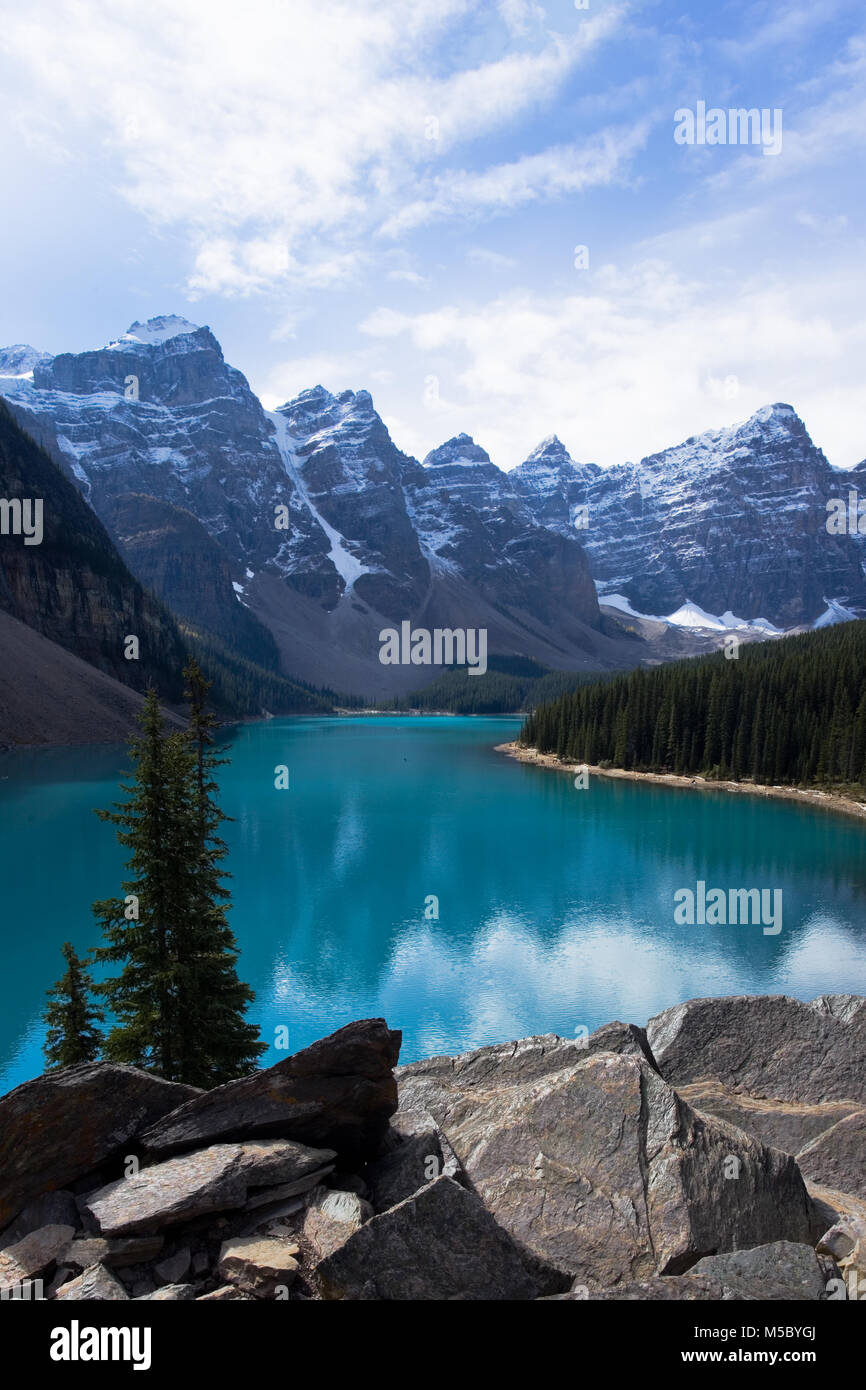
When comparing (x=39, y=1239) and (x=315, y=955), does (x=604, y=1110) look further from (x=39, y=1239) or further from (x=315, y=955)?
(x=315, y=955)

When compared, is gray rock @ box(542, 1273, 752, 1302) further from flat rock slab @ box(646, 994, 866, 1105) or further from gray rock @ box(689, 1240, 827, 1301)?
flat rock slab @ box(646, 994, 866, 1105)

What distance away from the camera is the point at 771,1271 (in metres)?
5.95

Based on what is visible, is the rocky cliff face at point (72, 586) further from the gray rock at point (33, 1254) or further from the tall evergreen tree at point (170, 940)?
the gray rock at point (33, 1254)

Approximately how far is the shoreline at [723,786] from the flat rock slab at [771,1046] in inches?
2247

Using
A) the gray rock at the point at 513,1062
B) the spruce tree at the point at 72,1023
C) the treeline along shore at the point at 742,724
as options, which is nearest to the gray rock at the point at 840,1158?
the gray rock at the point at 513,1062

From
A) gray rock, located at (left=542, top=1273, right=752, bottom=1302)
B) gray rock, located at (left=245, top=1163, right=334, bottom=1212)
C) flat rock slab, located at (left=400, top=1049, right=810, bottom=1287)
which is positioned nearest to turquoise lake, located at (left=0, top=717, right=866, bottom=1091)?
flat rock slab, located at (left=400, top=1049, right=810, bottom=1287)

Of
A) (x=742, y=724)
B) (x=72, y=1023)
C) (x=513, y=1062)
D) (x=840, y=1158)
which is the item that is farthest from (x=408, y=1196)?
(x=742, y=724)

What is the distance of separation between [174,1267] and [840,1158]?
314 inches

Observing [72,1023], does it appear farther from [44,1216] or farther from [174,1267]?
[174,1267]

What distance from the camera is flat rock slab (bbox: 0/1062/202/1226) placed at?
7.02 meters

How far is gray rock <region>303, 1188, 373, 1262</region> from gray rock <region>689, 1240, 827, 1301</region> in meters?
2.83
